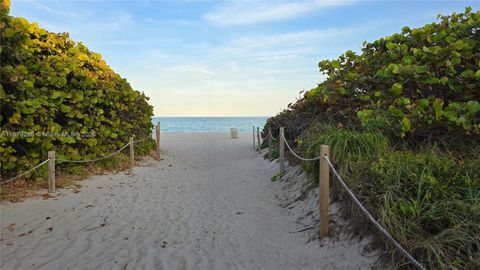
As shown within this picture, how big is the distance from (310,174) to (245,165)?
5.18 meters

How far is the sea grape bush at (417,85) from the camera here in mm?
5234

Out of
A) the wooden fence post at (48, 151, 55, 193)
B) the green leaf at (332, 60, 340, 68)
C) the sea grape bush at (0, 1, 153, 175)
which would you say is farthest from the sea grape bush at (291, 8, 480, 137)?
the wooden fence post at (48, 151, 55, 193)

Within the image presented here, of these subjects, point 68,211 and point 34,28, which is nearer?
point 68,211

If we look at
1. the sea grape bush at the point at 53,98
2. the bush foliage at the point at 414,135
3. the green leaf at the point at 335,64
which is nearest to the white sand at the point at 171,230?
the bush foliage at the point at 414,135

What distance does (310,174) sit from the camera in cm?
588

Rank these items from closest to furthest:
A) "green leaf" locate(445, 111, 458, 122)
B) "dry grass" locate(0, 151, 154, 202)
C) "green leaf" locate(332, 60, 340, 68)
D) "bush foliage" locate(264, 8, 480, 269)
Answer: "bush foliage" locate(264, 8, 480, 269) → "green leaf" locate(445, 111, 458, 122) → "dry grass" locate(0, 151, 154, 202) → "green leaf" locate(332, 60, 340, 68)

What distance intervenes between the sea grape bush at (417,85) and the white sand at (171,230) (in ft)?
6.09

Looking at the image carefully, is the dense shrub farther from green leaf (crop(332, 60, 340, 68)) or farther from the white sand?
the white sand

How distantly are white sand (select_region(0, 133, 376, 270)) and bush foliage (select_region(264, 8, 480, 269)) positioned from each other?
671 millimetres

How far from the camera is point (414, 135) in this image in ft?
18.3

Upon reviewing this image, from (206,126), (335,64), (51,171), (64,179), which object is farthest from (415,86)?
(206,126)

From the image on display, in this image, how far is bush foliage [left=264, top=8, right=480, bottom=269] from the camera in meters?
3.07

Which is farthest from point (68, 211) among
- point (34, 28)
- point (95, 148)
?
point (34, 28)

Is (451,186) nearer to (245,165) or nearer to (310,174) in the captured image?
(310,174)
